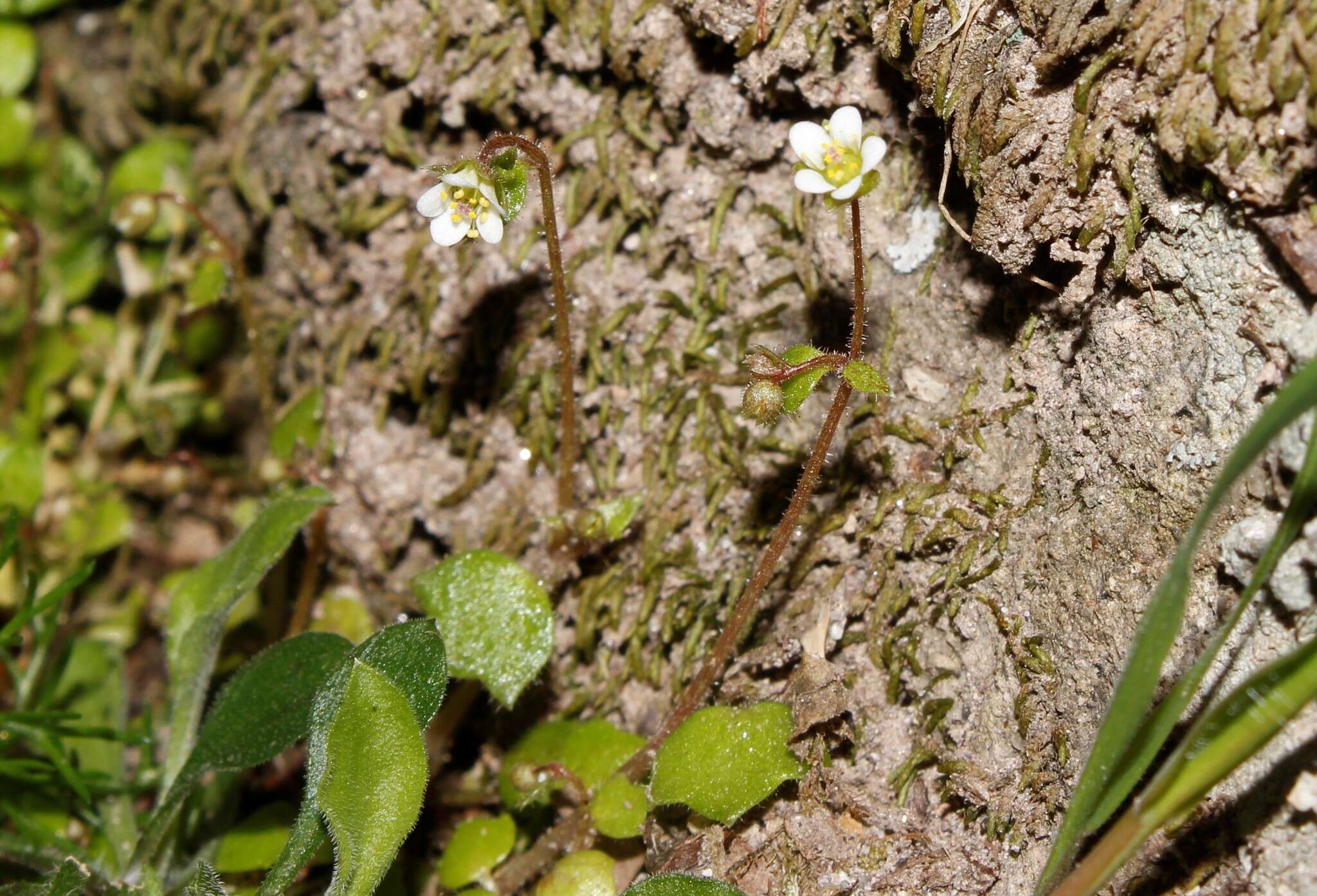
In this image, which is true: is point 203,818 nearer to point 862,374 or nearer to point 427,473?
point 427,473

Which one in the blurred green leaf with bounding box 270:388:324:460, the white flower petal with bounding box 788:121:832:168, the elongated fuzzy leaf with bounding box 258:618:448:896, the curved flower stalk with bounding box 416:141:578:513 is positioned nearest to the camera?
the elongated fuzzy leaf with bounding box 258:618:448:896

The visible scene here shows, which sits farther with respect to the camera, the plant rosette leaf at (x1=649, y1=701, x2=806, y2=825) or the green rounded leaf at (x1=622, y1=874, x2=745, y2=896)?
the plant rosette leaf at (x1=649, y1=701, x2=806, y2=825)

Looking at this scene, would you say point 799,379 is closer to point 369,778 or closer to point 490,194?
point 490,194

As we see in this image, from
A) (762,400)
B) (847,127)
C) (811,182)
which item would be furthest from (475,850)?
(847,127)

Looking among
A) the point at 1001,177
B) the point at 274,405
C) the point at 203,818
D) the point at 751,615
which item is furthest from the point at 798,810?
the point at 274,405

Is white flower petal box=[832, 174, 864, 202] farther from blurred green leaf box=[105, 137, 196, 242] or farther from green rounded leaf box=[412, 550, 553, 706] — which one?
blurred green leaf box=[105, 137, 196, 242]

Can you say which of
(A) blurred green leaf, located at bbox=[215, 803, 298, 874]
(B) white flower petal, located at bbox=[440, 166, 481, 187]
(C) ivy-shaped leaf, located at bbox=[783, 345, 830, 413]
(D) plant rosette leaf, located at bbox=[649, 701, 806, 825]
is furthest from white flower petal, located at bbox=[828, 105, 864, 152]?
(A) blurred green leaf, located at bbox=[215, 803, 298, 874]

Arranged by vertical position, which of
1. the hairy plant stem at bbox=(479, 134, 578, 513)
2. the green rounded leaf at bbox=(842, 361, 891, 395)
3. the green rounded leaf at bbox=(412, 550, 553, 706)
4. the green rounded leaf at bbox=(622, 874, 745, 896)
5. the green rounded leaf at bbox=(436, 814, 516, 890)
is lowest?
the green rounded leaf at bbox=(436, 814, 516, 890)
